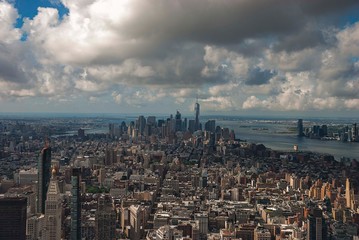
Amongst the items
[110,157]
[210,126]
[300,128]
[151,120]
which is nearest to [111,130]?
[151,120]

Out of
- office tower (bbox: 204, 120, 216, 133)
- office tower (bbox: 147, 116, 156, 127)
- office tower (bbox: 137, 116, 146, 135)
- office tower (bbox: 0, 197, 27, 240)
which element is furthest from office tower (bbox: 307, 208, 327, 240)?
office tower (bbox: 147, 116, 156, 127)

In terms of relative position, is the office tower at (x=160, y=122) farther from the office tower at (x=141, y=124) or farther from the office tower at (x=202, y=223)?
the office tower at (x=202, y=223)

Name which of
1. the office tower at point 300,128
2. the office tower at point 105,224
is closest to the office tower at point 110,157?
the office tower at point 105,224

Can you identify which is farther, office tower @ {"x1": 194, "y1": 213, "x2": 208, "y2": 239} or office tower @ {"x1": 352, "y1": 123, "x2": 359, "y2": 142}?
office tower @ {"x1": 352, "y1": 123, "x2": 359, "y2": 142}

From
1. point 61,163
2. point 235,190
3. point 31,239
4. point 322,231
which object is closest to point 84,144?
point 61,163

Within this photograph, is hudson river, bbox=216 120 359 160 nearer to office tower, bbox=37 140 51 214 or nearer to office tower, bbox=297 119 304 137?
office tower, bbox=297 119 304 137

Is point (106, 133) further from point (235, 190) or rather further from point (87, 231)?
point (87, 231)
